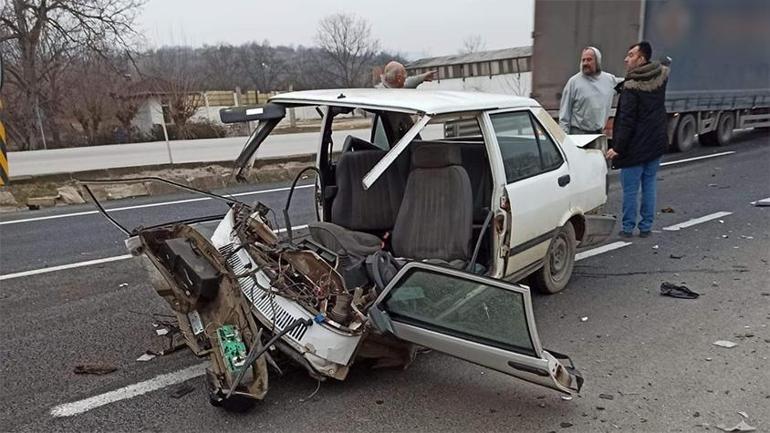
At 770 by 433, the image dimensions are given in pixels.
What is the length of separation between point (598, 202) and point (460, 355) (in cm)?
273

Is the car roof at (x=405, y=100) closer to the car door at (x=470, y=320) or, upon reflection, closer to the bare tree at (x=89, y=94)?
the car door at (x=470, y=320)

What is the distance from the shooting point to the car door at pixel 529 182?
3.81 meters

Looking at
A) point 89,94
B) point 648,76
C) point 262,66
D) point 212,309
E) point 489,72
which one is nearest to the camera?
point 212,309

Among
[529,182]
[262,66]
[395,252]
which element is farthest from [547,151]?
[262,66]

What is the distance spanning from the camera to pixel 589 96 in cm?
671

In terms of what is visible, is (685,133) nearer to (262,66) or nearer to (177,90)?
(177,90)

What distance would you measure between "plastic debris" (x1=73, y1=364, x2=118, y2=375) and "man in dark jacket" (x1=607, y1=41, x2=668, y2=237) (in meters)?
5.09

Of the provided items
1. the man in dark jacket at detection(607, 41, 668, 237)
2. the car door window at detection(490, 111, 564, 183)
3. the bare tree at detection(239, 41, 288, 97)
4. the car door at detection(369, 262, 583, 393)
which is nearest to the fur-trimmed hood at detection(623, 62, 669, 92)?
the man in dark jacket at detection(607, 41, 668, 237)

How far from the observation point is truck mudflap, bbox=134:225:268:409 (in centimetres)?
281

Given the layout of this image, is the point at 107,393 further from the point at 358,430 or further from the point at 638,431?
the point at 638,431

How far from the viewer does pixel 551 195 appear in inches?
165

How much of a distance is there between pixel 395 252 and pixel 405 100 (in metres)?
1.14

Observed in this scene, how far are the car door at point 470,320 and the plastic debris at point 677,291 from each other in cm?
202

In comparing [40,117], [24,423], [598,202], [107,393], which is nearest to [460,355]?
[107,393]
